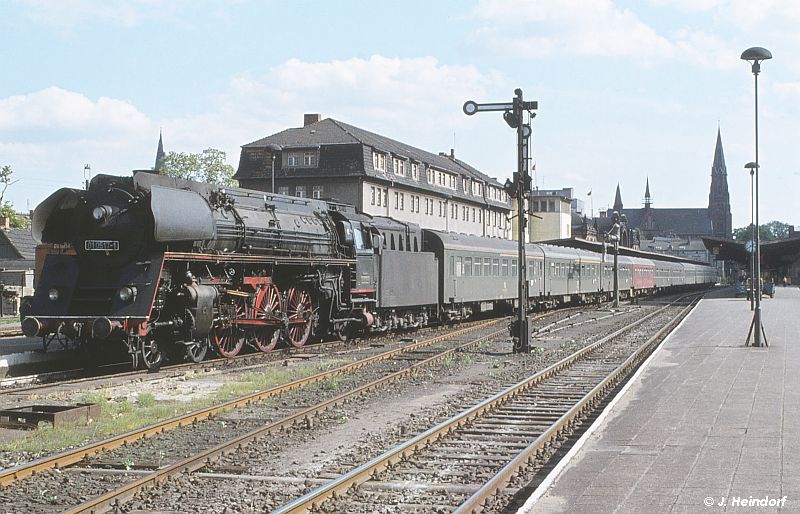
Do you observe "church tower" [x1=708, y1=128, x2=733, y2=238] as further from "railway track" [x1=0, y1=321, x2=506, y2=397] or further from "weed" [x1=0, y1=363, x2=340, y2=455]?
"weed" [x1=0, y1=363, x2=340, y2=455]

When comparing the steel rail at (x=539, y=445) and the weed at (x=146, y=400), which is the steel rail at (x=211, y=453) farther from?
the steel rail at (x=539, y=445)

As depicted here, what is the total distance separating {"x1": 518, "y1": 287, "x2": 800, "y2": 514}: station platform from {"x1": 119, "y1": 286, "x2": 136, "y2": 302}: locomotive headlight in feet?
27.0

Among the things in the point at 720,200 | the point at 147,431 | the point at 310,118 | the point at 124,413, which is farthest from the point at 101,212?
the point at 720,200

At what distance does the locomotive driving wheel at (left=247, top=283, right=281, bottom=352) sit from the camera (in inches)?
711

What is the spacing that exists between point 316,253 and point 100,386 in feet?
25.4

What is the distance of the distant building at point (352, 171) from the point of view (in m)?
54.7

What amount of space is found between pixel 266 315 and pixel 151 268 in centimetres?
370

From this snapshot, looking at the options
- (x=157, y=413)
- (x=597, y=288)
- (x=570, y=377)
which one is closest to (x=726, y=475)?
(x=157, y=413)

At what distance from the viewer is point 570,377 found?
15.5 meters

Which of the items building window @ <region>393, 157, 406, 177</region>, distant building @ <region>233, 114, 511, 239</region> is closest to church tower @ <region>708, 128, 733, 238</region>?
distant building @ <region>233, 114, 511, 239</region>

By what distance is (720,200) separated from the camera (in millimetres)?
193625

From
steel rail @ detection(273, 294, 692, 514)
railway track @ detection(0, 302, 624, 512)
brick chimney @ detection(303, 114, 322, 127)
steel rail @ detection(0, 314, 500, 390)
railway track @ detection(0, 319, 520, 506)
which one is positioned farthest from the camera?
brick chimney @ detection(303, 114, 322, 127)

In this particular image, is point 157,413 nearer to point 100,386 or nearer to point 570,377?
point 100,386

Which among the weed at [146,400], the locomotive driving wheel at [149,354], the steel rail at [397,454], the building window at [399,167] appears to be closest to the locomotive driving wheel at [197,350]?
the locomotive driving wheel at [149,354]
